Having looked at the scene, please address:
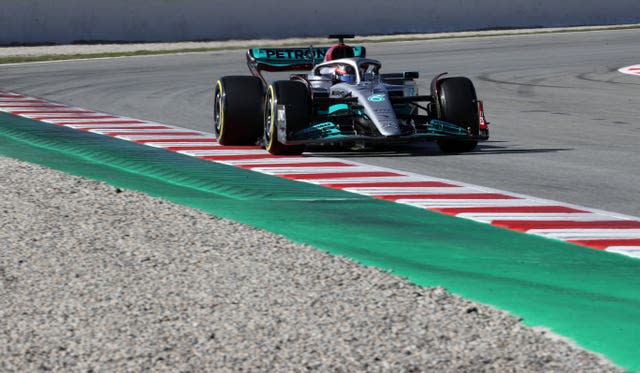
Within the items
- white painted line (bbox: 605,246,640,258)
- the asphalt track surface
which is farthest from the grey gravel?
the asphalt track surface

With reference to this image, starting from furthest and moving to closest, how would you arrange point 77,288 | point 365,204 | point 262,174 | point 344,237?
point 262,174
point 365,204
point 344,237
point 77,288

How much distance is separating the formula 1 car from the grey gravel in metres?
3.83

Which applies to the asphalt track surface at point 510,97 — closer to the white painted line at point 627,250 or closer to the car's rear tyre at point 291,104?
the car's rear tyre at point 291,104

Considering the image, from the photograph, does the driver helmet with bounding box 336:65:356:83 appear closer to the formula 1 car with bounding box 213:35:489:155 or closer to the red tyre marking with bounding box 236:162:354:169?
the formula 1 car with bounding box 213:35:489:155

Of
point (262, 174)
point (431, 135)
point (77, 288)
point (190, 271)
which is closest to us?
point (77, 288)

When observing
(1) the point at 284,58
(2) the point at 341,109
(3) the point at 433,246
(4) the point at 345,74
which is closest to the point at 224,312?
(3) the point at 433,246

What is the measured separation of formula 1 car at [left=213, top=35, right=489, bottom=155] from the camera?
11.6 metres

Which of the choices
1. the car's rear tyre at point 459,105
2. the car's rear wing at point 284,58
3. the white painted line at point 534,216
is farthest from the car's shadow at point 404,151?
the white painted line at point 534,216

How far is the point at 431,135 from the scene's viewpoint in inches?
457

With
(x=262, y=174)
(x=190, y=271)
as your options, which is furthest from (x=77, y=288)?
(x=262, y=174)

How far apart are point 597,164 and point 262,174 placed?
9.58 ft

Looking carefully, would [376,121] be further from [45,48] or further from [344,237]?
[45,48]

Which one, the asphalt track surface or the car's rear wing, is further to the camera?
the car's rear wing

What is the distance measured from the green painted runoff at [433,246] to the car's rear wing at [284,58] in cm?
198
